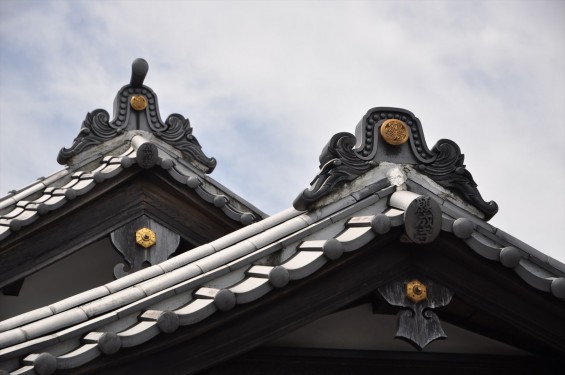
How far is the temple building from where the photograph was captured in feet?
16.8

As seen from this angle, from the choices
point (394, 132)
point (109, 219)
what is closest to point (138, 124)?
point (109, 219)

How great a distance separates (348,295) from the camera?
5.62m

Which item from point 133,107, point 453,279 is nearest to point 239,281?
point 453,279

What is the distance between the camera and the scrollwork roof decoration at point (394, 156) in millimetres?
6004

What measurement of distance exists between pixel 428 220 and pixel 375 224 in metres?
0.30

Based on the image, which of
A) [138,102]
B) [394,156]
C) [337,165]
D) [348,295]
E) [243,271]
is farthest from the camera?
[138,102]

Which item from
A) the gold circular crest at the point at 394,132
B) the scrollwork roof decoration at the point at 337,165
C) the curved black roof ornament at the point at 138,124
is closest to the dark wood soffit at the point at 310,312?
the scrollwork roof decoration at the point at 337,165

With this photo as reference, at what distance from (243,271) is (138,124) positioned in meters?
5.27

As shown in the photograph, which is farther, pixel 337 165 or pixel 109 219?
pixel 109 219

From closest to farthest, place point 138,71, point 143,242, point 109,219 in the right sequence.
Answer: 1. point 143,242
2. point 109,219
3. point 138,71

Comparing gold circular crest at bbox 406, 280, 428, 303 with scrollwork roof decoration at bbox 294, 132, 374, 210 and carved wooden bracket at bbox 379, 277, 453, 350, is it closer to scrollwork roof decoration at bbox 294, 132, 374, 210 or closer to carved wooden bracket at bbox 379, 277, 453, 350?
carved wooden bracket at bbox 379, 277, 453, 350

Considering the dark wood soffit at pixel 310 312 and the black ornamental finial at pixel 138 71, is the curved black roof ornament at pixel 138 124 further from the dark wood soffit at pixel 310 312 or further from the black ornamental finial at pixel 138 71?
the dark wood soffit at pixel 310 312

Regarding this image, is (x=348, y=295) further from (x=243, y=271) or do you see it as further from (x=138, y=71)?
(x=138, y=71)

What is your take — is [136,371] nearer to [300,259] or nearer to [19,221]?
[300,259]
